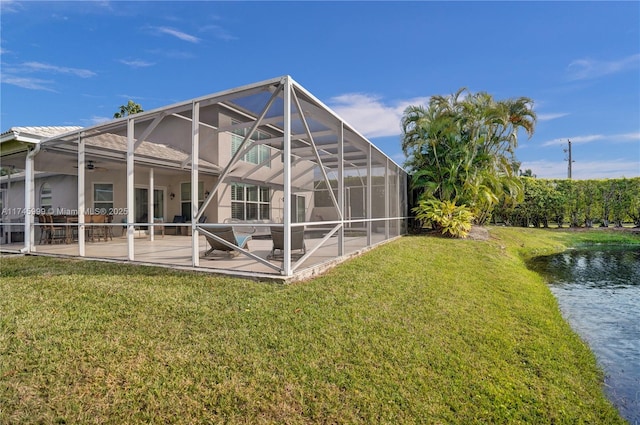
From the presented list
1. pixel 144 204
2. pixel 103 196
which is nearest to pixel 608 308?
pixel 144 204

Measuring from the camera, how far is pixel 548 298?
6.64 metres

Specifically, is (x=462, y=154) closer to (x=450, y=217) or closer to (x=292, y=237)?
(x=450, y=217)

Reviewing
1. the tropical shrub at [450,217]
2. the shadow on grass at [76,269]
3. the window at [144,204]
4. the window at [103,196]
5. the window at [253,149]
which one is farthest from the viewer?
the window at [253,149]

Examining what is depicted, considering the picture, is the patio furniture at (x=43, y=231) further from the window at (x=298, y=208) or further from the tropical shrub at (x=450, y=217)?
the tropical shrub at (x=450, y=217)

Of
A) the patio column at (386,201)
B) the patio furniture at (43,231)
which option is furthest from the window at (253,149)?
the patio furniture at (43,231)

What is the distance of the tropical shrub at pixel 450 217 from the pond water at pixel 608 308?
271cm

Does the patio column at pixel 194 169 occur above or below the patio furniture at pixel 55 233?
above

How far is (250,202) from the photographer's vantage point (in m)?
14.6

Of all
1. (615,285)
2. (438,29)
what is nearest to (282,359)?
(615,285)

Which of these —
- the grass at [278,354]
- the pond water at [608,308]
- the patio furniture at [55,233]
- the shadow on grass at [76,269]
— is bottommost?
the pond water at [608,308]

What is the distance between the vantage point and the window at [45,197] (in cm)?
1428

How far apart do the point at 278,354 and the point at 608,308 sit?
7.04m

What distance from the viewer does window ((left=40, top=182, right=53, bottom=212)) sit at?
14281mm

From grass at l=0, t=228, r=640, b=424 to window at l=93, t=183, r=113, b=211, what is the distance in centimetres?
817
